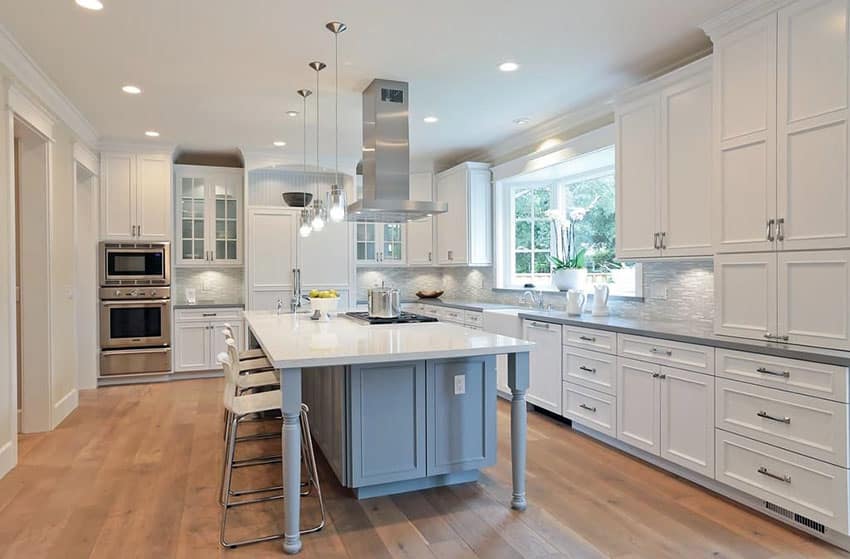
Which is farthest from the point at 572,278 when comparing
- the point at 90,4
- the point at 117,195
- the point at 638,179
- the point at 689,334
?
the point at 117,195

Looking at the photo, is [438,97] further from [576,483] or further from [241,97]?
[576,483]

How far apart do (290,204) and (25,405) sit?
124 inches

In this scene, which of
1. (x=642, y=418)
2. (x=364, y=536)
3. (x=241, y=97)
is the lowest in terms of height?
(x=364, y=536)

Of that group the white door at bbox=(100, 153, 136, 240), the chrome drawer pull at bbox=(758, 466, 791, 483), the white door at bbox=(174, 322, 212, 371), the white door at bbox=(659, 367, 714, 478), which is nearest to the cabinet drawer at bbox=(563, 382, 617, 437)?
the white door at bbox=(659, 367, 714, 478)

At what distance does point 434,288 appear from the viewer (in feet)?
25.1

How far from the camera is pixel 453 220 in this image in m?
6.63

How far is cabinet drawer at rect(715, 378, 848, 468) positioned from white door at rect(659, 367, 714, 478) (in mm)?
88

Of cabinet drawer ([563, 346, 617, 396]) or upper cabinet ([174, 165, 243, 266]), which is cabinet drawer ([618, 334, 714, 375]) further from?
upper cabinet ([174, 165, 243, 266])

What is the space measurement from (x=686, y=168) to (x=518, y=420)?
192 centimetres

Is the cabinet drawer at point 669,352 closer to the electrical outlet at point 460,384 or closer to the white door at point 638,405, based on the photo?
the white door at point 638,405

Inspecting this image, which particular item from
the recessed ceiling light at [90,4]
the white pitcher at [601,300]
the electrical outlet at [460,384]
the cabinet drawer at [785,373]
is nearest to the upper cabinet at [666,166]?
the white pitcher at [601,300]

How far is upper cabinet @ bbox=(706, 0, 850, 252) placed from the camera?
251cm

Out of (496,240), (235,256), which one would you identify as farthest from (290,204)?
(496,240)

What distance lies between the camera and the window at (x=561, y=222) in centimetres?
488
